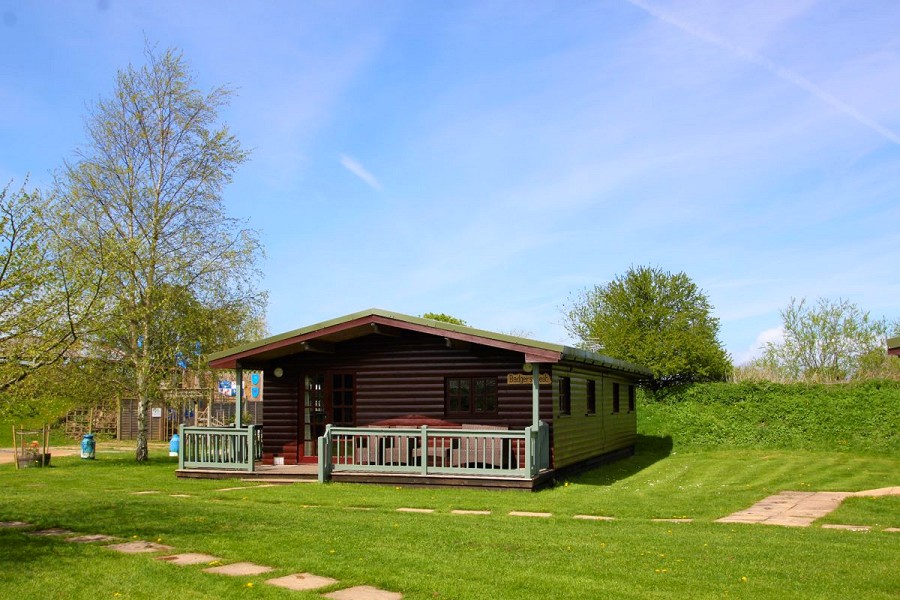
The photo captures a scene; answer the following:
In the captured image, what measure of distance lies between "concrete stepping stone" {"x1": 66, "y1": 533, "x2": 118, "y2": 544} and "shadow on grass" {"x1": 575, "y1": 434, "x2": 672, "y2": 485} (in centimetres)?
934

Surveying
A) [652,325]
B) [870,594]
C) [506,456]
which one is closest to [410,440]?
[506,456]

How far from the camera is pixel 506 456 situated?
14.8 metres

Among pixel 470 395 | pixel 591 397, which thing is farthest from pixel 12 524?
pixel 591 397

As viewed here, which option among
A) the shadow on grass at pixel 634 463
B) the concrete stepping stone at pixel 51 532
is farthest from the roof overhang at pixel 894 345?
the concrete stepping stone at pixel 51 532

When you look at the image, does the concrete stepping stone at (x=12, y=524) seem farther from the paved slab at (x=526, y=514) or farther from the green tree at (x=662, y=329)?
the green tree at (x=662, y=329)

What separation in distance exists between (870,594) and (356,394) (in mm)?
11897

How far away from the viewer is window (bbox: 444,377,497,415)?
15.9 metres

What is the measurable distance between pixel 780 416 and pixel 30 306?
20.4 m

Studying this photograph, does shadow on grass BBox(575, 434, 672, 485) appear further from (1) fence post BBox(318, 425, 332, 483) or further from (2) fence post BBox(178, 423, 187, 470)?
(2) fence post BBox(178, 423, 187, 470)

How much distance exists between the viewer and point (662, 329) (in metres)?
29.2

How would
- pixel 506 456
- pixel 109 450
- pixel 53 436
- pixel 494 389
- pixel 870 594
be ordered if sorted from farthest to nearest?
pixel 53 436 < pixel 109 450 < pixel 494 389 < pixel 506 456 < pixel 870 594

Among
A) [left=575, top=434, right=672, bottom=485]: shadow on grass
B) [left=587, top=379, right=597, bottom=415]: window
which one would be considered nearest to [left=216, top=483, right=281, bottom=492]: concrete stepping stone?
[left=575, top=434, right=672, bottom=485]: shadow on grass

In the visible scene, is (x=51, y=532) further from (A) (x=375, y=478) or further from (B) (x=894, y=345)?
(B) (x=894, y=345)

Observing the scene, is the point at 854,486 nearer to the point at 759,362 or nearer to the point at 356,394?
the point at 356,394
